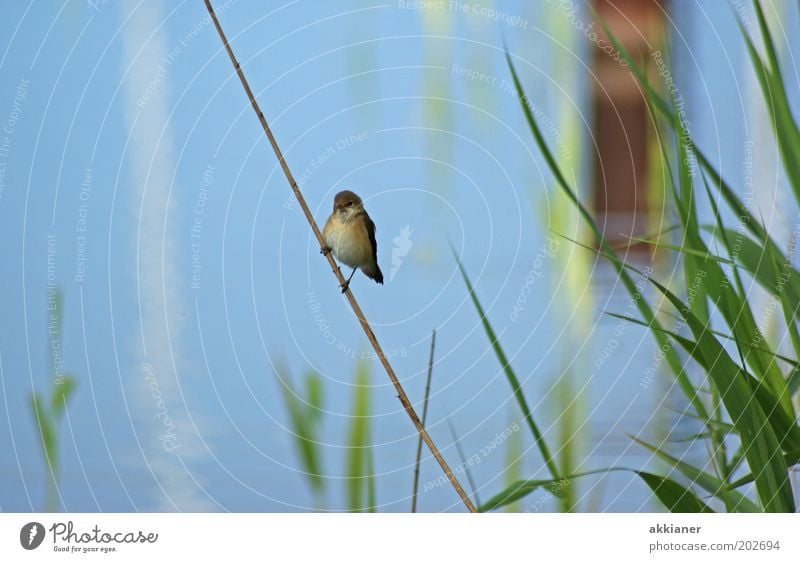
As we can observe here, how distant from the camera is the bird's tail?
1104 millimetres

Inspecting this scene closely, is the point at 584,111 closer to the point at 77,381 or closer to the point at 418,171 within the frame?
the point at 418,171

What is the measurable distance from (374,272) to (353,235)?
52mm

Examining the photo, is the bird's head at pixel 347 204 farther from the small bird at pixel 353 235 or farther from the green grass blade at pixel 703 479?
the green grass blade at pixel 703 479

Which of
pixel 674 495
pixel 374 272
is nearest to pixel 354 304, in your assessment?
pixel 374 272

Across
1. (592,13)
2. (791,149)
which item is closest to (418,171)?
(592,13)

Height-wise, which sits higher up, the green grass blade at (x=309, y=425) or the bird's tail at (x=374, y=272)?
the bird's tail at (x=374, y=272)

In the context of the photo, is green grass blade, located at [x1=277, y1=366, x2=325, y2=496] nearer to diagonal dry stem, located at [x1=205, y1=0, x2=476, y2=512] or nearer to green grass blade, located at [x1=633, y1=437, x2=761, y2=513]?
diagonal dry stem, located at [x1=205, y1=0, x2=476, y2=512]

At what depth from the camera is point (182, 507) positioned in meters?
1.03

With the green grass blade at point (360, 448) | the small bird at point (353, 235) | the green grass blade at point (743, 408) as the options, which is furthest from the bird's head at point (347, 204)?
the green grass blade at point (743, 408)

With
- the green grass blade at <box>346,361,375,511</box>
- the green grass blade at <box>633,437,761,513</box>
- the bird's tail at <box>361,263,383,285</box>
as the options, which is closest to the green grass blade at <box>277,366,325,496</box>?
the green grass blade at <box>346,361,375,511</box>

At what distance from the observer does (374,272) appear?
1.11 metres

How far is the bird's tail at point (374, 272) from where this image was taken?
1104mm

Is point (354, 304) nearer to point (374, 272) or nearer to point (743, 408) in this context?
point (374, 272)

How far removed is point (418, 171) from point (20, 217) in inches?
18.3
